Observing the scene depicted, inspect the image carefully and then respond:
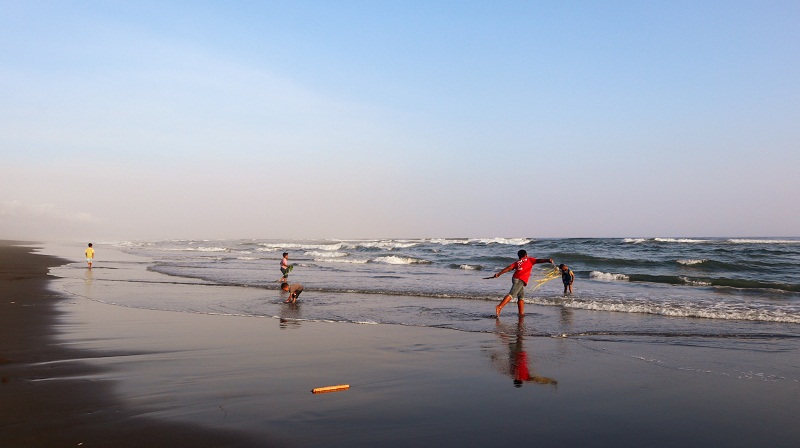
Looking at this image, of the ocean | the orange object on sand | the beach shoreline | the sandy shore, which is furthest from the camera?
the ocean

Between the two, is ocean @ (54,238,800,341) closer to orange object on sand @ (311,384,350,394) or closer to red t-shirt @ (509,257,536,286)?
red t-shirt @ (509,257,536,286)

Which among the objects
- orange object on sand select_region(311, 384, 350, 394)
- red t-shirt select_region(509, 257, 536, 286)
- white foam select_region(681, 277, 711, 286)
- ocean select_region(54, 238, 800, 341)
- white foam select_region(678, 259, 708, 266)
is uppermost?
red t-shirt select_region(509, 257, 536, 286)

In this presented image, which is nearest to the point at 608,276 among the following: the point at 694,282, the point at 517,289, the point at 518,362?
the point at 694,282

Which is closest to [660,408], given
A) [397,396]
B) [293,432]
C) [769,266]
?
[397,396]

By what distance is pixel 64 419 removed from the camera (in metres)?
4.72

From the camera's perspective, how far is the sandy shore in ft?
15.1

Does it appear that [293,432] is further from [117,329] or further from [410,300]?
[410,300]

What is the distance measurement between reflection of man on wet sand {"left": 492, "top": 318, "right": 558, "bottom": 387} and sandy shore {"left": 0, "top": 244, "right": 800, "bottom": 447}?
0.04m

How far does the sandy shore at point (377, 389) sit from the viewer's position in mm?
4594

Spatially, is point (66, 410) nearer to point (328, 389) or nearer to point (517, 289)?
point (328, 389)

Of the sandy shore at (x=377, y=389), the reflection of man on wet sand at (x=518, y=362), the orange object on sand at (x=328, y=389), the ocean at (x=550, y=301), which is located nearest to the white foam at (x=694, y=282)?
the ocean at (x=550, y=301)

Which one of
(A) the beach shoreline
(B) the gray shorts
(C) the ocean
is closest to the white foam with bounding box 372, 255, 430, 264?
(C) the ocean

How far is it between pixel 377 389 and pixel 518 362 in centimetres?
255

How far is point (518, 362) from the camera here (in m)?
7.69
